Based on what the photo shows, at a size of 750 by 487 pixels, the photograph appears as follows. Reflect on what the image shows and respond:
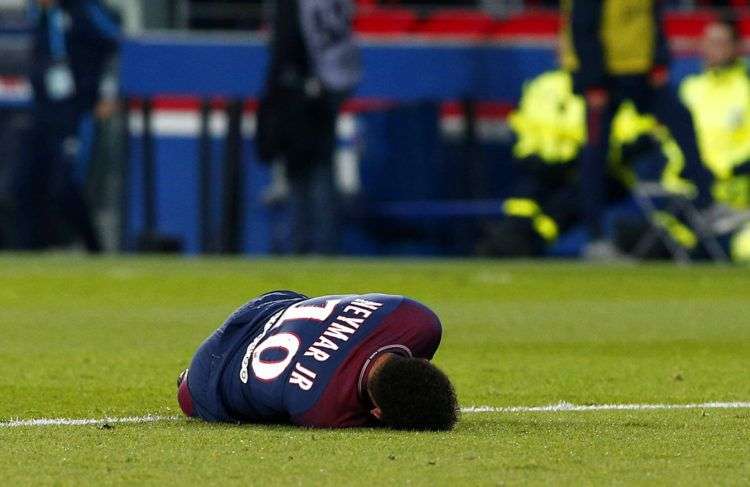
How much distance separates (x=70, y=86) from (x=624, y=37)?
4.92 meters

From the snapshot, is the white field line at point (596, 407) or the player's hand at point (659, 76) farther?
the player's hand at point (659, 76)

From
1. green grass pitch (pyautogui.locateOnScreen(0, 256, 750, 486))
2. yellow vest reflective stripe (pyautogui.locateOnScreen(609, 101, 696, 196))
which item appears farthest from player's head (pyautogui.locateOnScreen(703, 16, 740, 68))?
green grass pitch (pyautogui.locateOnScreen(0, 256, 750, 486))

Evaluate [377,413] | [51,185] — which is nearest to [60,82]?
[51,185]

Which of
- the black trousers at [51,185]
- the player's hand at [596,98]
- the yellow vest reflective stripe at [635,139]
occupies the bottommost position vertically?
the black trousers at [51,185]

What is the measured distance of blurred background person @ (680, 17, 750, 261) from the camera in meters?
17.0

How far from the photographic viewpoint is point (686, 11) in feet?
66.3

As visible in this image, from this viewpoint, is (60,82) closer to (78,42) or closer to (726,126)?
(78,42)

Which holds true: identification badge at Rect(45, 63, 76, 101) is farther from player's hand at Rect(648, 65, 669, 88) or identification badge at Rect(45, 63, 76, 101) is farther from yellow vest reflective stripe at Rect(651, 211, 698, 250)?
yellow vest reflective stripe at Rect(651, 211, 698, 250)

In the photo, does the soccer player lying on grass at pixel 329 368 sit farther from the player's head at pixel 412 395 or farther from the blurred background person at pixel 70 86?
the blurred background person at pixel 70 86

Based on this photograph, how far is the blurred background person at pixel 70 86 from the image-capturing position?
706 inches

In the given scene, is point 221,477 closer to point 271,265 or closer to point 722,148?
point 271,265

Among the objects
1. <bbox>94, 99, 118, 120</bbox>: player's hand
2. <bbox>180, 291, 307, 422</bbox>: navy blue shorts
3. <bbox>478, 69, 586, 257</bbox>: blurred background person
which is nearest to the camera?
<bbox>180, 291, 307, 422</bbox>: navy blue shorts

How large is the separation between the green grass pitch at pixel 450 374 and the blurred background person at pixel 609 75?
2.31 m

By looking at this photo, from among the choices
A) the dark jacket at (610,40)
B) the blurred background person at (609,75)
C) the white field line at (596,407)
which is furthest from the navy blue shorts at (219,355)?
Answer: the dark jacket at (610,40)
